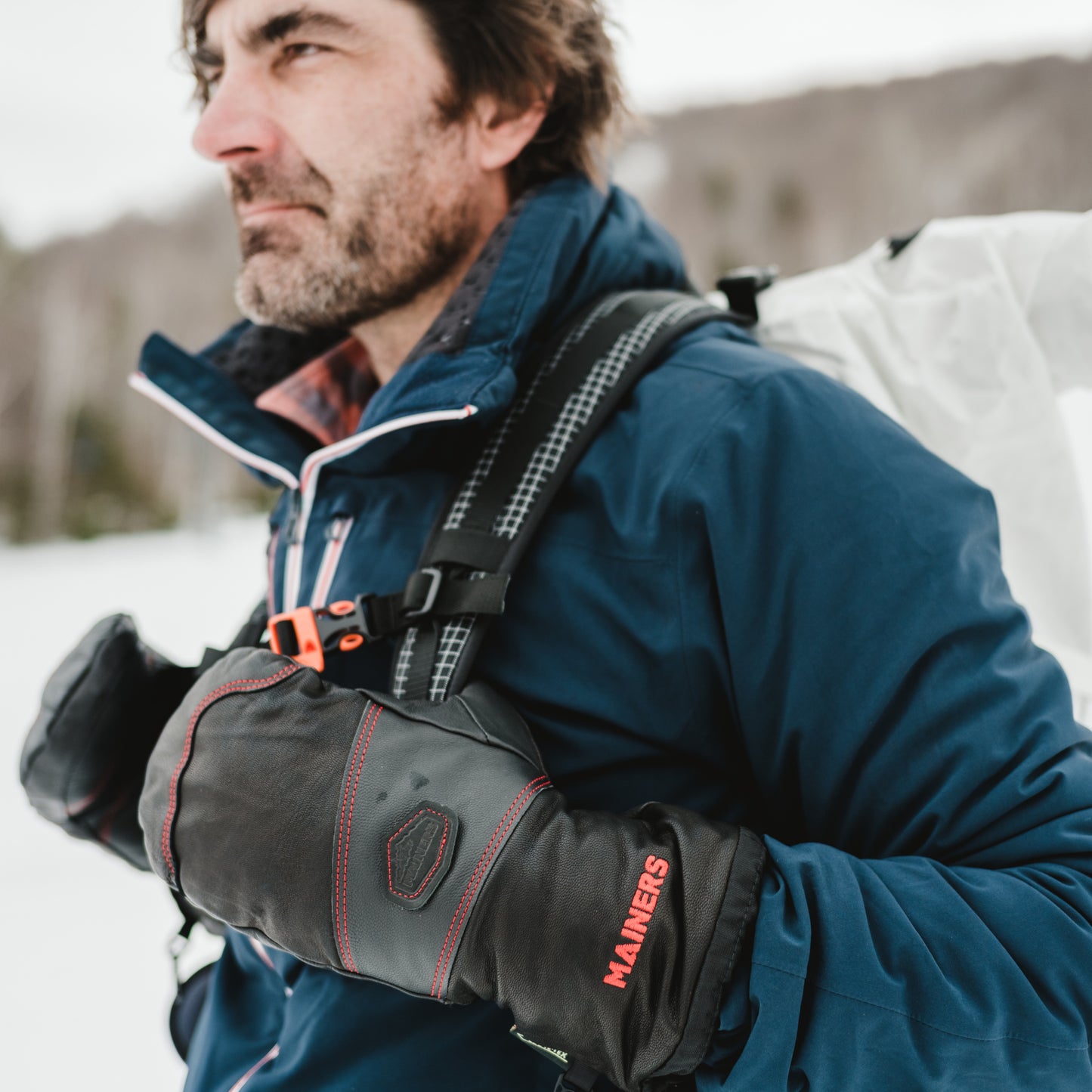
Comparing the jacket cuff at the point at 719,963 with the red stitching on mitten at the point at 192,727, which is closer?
the jacket cuff at the point at 719,963

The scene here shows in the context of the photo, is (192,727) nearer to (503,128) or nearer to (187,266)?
(503,128)

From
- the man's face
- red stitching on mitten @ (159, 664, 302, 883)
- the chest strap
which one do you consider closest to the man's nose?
the man's face

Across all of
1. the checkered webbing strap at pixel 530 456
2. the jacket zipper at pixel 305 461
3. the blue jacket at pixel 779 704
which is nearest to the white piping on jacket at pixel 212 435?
the jacket zipper at pixel 305 461

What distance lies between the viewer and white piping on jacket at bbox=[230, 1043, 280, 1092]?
0.95 m

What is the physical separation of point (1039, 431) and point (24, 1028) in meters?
2.69

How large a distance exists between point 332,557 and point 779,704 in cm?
58

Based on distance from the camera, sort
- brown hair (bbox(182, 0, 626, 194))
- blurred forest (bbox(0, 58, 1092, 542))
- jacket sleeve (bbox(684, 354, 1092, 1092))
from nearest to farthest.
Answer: jacket sleeve (bbox(684, 354, 1092, 1092))
brown hair (bbox(182, 0, 626, 194))
blurred forest (bbox(0, 58, 1092, 542))

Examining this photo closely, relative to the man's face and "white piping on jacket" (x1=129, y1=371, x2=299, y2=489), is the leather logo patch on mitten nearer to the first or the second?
"white piping on jacket" (x1=129, y1=371, x2=299, y2=489)

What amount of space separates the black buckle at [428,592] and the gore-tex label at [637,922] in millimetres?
341

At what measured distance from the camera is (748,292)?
118 cm

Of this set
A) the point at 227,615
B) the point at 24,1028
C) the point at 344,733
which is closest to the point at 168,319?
the point at 227,615

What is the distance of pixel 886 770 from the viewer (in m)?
0.74

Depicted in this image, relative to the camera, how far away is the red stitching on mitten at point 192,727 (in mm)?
783

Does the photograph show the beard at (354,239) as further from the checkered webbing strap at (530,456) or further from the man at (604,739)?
the checkered webbing strap at (530,456)
